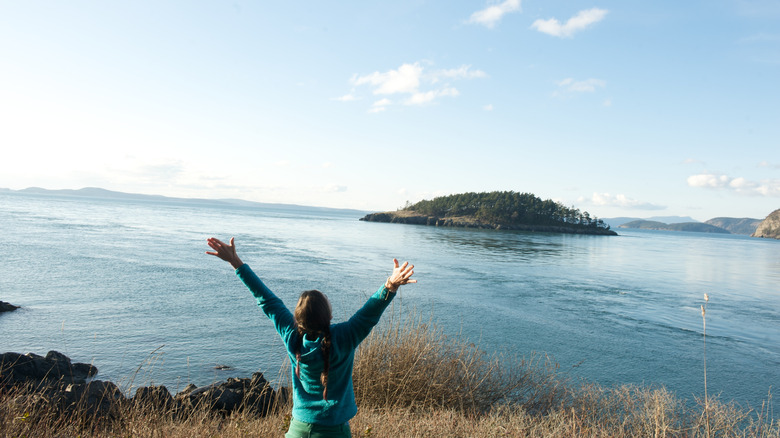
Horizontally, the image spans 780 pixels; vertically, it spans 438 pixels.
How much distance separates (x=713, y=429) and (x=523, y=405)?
10.5 feet

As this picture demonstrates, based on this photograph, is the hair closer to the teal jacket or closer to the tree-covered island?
the teal jacket

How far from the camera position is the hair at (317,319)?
3.15 meters

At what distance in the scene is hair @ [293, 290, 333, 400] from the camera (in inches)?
124

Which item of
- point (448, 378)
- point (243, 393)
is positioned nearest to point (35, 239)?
point (243, 393)

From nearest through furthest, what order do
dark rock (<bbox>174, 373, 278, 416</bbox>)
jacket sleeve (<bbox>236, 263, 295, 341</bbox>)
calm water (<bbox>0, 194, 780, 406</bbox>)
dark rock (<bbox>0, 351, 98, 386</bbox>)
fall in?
jacket sleeve (<bbox>236, 263, 295, 341</bbox>) → dark rock (<bbox>174, 373, 278, 416</bbox>) → dark rock (<bbox>0, 351, 98, 386</bbox>) → calm water (<bbox>0, 194, 780, 406</bbox>)

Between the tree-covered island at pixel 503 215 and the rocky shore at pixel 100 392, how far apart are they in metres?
118

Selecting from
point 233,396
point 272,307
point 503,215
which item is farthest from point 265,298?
point 503,215

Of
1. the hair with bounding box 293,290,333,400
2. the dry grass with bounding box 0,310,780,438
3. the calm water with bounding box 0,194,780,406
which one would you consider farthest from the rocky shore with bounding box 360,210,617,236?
the hair with bounding box 293,290,333,400

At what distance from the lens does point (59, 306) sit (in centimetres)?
1797

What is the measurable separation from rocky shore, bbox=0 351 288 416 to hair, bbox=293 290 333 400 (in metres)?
4.82

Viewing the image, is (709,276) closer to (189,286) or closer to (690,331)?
(690,331)

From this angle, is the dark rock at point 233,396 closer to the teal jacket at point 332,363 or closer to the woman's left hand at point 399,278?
the teal jacket at point 332,363

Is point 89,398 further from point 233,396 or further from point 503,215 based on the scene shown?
point 503,215

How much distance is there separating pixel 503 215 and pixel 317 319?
12990 cm
